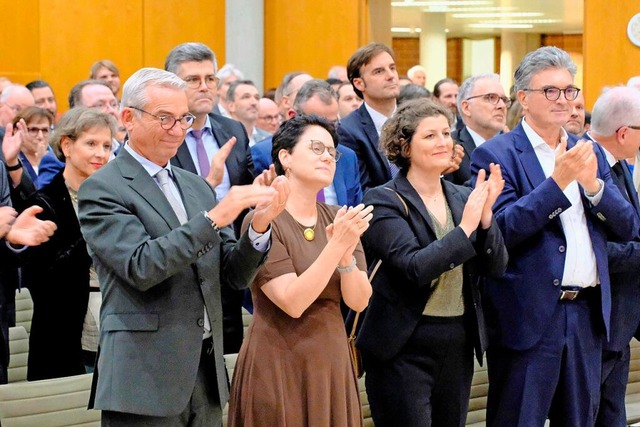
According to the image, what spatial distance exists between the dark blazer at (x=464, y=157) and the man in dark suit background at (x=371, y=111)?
0.44 metres

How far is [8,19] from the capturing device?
1032 centimetres

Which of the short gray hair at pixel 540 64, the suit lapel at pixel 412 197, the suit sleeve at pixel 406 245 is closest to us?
the suit sleeve at pixel 406 245

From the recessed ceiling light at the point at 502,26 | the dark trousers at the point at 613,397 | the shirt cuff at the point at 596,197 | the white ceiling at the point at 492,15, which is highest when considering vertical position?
the recessed ceiling light at the point at 502,26

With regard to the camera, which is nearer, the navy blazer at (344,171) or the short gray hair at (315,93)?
the navy blazer at (344,171)

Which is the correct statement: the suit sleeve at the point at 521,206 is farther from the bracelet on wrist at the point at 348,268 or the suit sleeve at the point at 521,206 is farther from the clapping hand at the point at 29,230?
the clapping hand at the point at 29,230

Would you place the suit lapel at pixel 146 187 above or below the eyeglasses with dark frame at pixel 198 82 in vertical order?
below

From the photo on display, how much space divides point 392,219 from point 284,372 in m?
0.74

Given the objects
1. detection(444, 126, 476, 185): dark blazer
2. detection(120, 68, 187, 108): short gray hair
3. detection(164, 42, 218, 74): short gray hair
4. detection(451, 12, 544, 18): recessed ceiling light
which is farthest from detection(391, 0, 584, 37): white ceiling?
detection(120, 68, 187, 108): short gray hair

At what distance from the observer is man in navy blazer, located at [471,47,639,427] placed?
399 centimetres

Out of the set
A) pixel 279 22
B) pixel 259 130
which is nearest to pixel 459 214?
pixel 259 130

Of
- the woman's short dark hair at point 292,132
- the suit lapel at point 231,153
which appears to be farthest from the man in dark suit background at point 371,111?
the woman's short dark hair at point 292,132

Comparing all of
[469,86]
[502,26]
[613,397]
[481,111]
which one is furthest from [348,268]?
[502,26]

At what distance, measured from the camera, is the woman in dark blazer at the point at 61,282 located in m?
4.12

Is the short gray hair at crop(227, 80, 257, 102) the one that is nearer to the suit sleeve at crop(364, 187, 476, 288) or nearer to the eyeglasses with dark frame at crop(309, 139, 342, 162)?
the suit sleeve at crop(364, 187, 476, 288)
